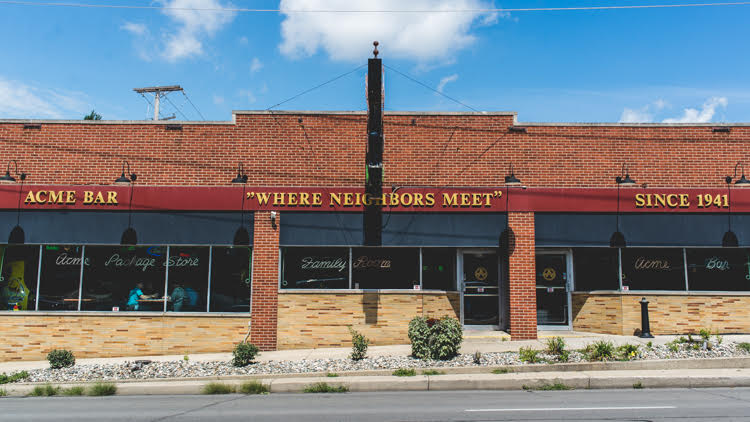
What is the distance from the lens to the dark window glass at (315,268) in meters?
14.1

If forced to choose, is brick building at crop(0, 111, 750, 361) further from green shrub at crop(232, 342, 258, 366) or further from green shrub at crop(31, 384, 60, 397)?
green shrub at crop(31, 384, 60, 397)

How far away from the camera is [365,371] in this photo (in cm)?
1092

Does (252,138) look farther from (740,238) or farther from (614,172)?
(740,238)

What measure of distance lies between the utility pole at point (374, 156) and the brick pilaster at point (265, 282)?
2.41 metres

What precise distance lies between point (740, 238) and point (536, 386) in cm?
802

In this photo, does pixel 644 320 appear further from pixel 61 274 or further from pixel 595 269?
pixel 61 274

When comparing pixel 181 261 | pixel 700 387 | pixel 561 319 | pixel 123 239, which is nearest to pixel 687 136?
pixel 561 319

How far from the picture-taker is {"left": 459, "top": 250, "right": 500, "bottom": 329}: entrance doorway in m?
14.5

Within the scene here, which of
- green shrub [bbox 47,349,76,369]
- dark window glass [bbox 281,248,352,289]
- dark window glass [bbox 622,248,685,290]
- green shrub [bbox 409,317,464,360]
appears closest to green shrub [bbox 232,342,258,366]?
dark window glass [bbox 281,248,352,289]

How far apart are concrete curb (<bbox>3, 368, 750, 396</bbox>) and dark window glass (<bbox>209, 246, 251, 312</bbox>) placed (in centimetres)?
354

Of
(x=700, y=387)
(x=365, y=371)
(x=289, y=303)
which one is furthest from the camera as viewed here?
(x=289, y=303)

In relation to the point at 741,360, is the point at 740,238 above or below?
above

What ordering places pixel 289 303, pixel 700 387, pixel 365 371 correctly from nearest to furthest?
pixel 700 387
pixel 365 371
pixel 289 303

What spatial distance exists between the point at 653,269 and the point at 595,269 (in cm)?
148
